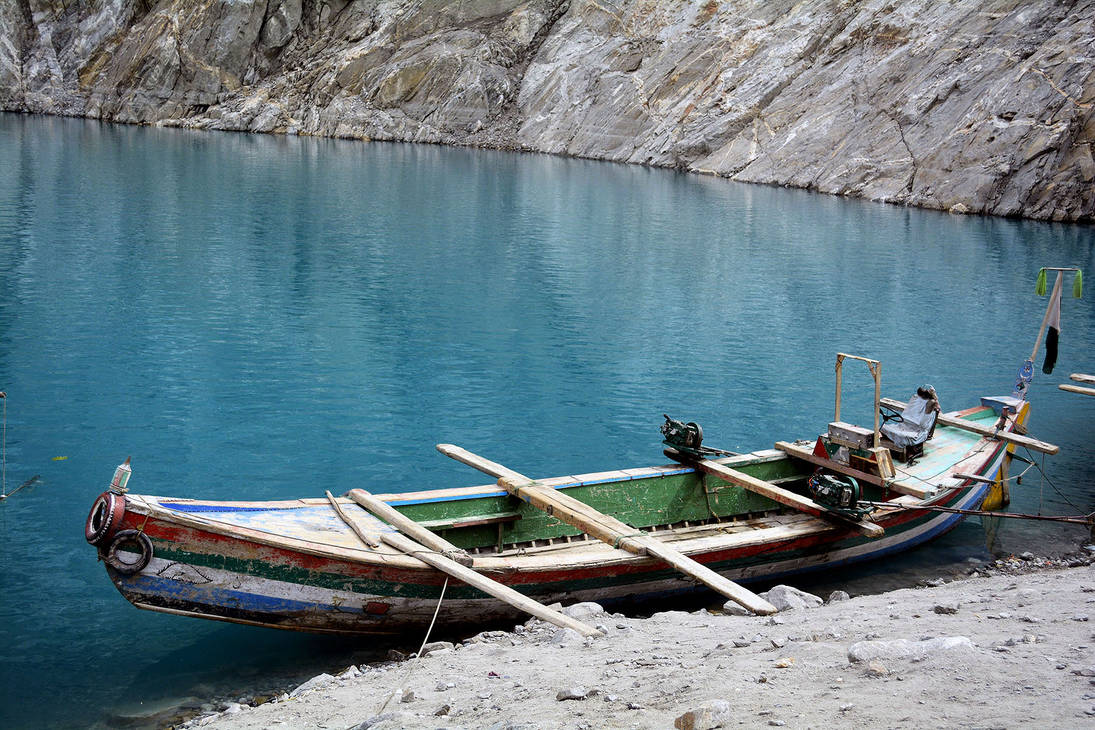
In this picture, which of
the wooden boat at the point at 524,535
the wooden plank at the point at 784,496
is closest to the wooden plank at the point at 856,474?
the wooden boat at the point at 524,535

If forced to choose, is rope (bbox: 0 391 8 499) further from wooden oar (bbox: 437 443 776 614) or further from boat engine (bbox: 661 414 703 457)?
boat engine (bbox: 661 414 703 457)

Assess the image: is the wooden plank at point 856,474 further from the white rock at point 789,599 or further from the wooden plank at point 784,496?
the white rock at point 789,599

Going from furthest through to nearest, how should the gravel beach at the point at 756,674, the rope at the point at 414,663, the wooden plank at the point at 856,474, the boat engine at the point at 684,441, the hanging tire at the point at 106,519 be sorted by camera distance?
the boat engine at the point at 684,441 → the wooden plank at the point at 856,474 → the hanging tire at the point at 106,519 → the rope at the point at 414,663 → the gravel beach at the point at 756,674

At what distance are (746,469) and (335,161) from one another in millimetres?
59660

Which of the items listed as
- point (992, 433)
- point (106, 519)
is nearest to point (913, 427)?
point (992, 433)

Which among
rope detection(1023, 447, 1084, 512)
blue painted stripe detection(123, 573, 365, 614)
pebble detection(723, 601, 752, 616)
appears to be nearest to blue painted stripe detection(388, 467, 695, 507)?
blue painted stripe detection(123, 573, 365, 614)

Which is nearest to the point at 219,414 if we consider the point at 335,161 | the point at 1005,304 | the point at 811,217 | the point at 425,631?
the point at 425,631

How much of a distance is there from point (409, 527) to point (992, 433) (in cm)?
1003

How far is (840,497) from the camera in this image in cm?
1304

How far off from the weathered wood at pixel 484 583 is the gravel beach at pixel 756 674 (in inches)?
5.9

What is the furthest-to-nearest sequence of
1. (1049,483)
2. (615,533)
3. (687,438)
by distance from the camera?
(1049,483) < (687,438) < (615,533)

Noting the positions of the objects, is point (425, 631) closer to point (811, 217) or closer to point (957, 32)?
point (811, 217)

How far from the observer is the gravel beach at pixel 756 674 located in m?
7.43

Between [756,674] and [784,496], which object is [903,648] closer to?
[756,674]
